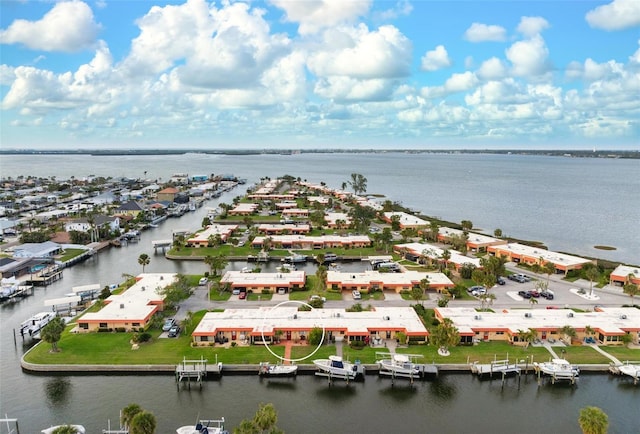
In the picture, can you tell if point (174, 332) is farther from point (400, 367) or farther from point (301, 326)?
point (400, 367)

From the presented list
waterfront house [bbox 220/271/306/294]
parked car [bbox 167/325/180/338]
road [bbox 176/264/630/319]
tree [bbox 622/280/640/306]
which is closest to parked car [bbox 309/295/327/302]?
road [bbox 176/264/630/319]

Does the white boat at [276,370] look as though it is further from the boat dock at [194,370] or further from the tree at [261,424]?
the tree at [261,424]

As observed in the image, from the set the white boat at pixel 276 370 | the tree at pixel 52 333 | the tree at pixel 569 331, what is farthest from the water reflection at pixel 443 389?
the tree at pixel 52 333

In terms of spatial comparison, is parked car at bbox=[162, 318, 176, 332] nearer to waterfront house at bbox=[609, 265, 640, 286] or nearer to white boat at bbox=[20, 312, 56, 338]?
white boat at bbox=[20, 312, 56, 338]

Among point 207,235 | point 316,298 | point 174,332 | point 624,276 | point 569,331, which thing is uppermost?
point 207,235

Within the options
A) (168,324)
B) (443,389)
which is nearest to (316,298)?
(168,324)
